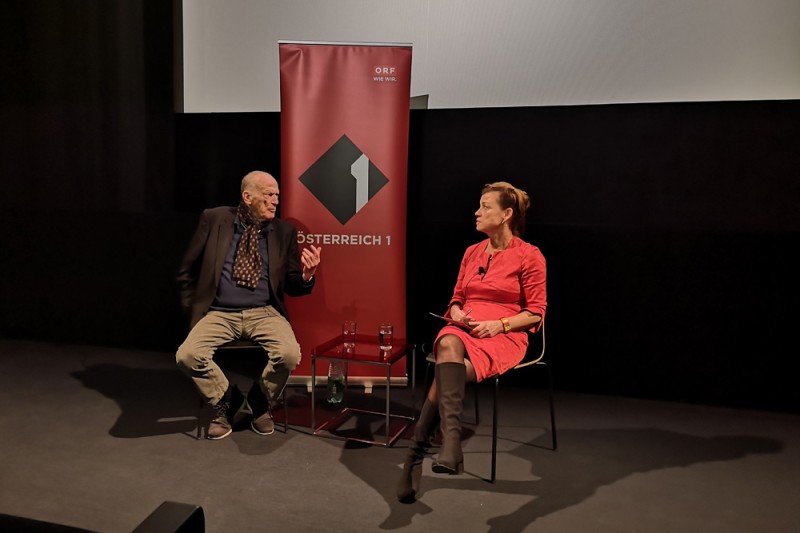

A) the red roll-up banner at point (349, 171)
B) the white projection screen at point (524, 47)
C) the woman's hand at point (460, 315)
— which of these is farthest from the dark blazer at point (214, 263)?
the white projection screen at point (524, 47)

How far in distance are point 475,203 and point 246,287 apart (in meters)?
1.57

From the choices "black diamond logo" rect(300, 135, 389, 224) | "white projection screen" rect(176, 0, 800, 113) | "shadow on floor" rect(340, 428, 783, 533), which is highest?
"white projection screen" rect(176, 0, 800, 113)

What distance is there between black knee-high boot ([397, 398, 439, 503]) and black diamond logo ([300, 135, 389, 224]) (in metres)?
1.55

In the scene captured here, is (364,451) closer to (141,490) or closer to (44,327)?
(141,490)

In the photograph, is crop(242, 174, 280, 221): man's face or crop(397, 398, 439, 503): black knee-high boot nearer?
crop(397, 398, 439, 503): black knee-high boot

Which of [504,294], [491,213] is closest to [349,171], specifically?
[491,213]

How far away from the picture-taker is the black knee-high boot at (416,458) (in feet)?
8.24

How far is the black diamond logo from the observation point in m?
3.79

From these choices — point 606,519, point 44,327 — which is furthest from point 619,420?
point 44,327

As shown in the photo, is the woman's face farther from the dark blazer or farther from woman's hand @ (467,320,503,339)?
the dark blazer

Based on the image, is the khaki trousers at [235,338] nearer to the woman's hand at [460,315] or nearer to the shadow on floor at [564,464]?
the shadow on floor at [564,464]

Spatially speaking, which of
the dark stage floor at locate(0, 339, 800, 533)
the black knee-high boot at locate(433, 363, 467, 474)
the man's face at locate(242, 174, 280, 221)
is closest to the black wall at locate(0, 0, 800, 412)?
the dark stage floor at locate(0, 339, 800, 533)

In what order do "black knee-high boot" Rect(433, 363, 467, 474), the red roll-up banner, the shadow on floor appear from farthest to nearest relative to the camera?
the red roll-up banner < the shadow on floor < "black knee-high boot" Rect(433, 363, 467, 474)

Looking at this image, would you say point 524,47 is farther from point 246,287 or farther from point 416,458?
point 416,458
